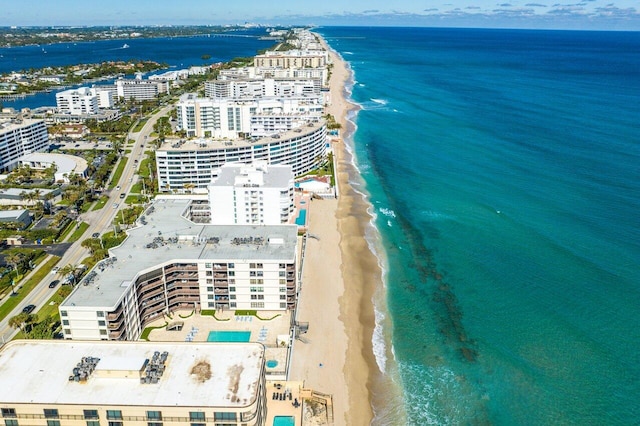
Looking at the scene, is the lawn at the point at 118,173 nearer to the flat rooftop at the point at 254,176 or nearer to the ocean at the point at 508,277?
the flat rooftop at the point at 254,176

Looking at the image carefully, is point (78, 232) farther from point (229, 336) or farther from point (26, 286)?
point (229, 336)

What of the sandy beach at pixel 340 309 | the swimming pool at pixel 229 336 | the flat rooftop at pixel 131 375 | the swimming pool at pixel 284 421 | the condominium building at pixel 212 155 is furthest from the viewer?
the condominium building at pixel 212 155

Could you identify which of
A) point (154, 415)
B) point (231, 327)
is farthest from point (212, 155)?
point (154, 415)

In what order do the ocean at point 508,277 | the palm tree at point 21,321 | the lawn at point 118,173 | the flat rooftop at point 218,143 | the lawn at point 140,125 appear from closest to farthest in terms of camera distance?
1. the ocean at point 508,277
2. the palm tree at point 21,321
3. the flat rooftop at point 218,143
4. the lawn at point 118,173
5. the lawn at point 140,125

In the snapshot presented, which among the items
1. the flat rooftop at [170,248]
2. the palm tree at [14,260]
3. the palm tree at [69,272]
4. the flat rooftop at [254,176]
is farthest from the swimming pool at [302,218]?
the palm tree at [14,260]

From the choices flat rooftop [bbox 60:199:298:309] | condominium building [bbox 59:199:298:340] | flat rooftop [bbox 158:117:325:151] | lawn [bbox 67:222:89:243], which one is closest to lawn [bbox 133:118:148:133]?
flat rooftop [bbox 158:117:325:151]

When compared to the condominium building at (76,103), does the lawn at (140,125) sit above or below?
below
